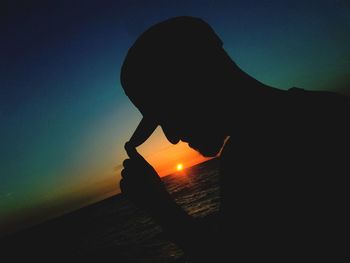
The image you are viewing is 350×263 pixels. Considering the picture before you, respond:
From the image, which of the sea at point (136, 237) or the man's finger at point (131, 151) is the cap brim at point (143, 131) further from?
the sea at point (136, 237)

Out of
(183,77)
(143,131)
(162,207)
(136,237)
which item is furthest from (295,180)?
(136,237)

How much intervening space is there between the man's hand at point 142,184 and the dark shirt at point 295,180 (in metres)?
0.52

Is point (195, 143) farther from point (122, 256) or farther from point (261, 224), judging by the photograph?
point (122, 256)

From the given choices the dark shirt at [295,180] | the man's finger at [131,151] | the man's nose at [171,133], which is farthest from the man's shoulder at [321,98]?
the man's finger at [131,151]

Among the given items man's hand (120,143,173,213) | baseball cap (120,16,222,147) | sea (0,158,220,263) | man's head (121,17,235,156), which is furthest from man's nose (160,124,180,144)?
sea (0,158,220,263)

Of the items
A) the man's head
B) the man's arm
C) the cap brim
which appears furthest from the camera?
the cap brim

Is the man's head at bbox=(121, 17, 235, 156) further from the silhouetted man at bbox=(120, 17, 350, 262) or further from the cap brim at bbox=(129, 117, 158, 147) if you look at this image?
the cap brim at bbox=(129, 117, 158, 147)

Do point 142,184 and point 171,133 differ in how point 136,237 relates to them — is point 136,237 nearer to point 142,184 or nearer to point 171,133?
point 142,184

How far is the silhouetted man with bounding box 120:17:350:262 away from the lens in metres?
0.79

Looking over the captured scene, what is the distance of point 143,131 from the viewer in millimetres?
1582

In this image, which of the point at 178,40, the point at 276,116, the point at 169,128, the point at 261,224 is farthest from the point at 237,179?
the point at 178,40

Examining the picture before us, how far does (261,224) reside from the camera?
0.89m

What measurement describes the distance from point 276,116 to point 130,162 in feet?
3.10

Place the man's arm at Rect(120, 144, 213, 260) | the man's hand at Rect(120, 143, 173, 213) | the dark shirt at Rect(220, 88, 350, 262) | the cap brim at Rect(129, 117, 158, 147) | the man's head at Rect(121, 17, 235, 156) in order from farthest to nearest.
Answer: the cap brim at Rect(129, 117, 158, 147) → the man's hand at Rect(120, 143, 173, 213) → the man's arm at Rect(120, 144, 213, 260) → the man's head at Rect(121, 17, 235, 156) → the dark shirt at Rect(220, 88, 350, 262)
